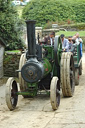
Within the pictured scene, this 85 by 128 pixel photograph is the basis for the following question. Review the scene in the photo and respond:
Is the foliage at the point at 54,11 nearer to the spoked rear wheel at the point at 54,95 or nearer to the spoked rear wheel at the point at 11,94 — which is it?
the spoked rear wheel at the point at 11,94

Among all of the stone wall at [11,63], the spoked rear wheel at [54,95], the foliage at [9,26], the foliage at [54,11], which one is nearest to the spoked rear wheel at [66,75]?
the spoked rear wheel at [54,95]

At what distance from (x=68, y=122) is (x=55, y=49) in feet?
9.46

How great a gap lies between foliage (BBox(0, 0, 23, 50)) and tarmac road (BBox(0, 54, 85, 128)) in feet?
18.4

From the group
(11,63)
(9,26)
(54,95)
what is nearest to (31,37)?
(54,95)

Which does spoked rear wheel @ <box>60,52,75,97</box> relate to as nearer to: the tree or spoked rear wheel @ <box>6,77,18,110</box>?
spoked rear wheel @ <box>6,77,18,110</box>

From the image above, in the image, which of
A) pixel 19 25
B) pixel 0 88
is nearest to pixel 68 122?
pixel 0 88

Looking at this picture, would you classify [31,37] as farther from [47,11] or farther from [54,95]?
[47,11]

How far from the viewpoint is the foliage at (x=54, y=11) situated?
28306 millimetres

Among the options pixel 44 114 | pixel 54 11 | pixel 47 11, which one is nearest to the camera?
pixel 44 114

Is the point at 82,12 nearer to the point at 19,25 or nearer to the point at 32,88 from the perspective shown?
the point at 19,25

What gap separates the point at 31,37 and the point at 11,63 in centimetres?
595

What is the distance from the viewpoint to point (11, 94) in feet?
27.2

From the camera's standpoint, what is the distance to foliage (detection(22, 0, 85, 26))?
92.9 feet

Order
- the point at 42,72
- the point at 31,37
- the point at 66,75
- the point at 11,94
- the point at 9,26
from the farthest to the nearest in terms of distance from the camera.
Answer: the point at 9,26 → the point at 66,75 → the point at 11,94 → the point at 42,72 → the point at 31,37
